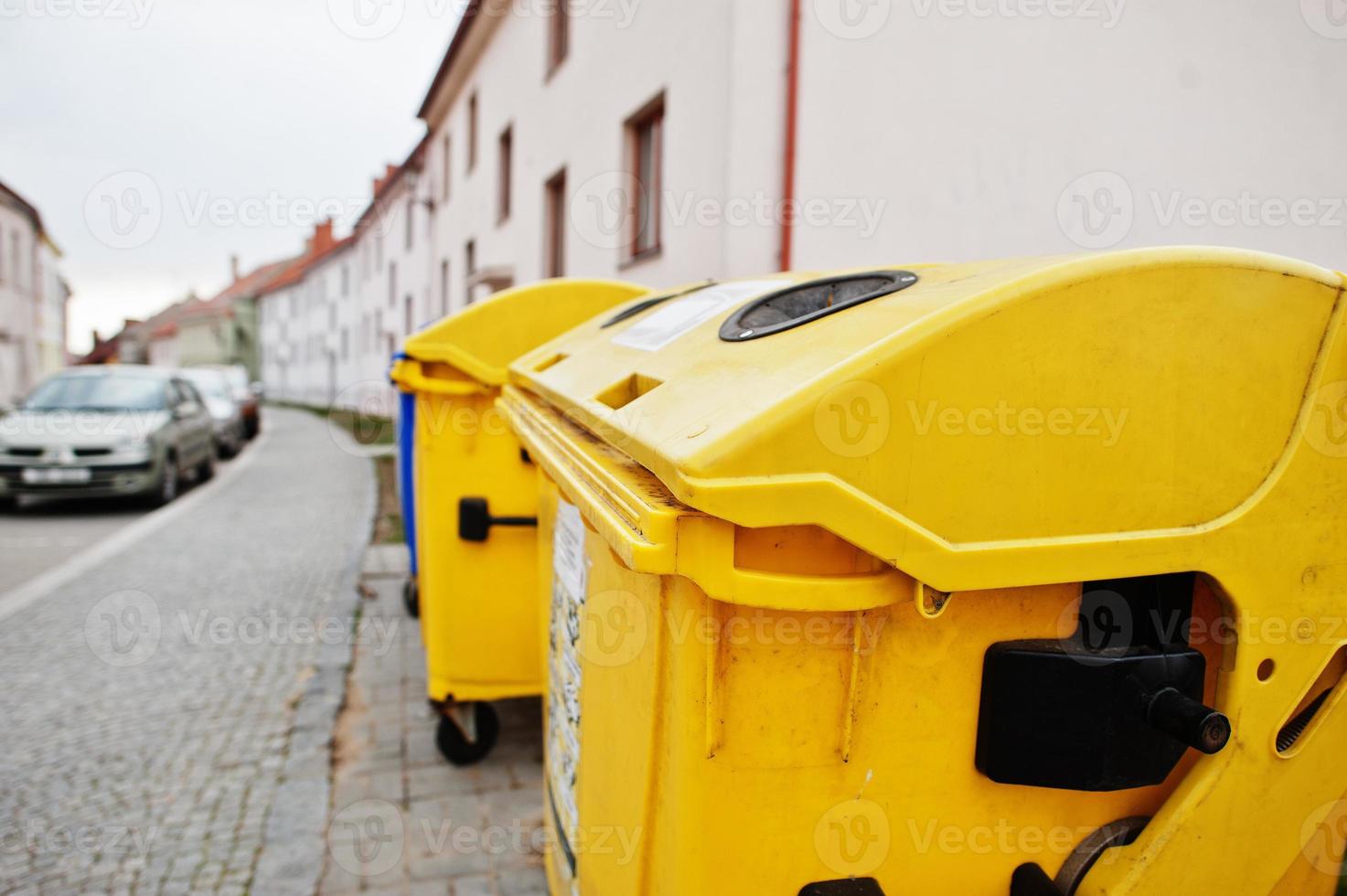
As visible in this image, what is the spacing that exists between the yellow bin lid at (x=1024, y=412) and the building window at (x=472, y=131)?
16.1 m

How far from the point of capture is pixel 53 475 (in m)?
8.88

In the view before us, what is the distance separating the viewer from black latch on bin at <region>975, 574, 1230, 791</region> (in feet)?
4.61

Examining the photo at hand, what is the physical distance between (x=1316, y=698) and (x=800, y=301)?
126cm

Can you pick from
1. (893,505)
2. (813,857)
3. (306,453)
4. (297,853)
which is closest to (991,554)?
(893,505)

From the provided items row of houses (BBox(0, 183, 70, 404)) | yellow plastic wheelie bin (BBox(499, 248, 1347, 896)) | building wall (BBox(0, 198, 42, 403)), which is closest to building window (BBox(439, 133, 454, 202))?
row of houses (BBox(0, 183, 70, 404))

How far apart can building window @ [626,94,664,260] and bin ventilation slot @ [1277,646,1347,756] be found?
6.52 meters

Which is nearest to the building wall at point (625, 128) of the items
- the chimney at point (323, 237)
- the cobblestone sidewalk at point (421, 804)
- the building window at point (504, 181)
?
the building window at point (504, 181)

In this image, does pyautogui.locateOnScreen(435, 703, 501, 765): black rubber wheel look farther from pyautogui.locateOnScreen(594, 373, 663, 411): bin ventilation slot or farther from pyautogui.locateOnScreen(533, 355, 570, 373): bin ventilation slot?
pyautogui.locateOnScreen(594, 373, 663, 411): bin ventilation slot

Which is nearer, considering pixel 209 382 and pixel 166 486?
pixel 166 486

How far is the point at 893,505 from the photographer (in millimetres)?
1277

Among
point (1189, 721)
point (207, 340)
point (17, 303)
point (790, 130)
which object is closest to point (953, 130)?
point (790, 130)

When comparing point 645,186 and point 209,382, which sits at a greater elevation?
point 645,186

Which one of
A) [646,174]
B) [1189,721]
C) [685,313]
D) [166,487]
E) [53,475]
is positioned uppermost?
[646,174]

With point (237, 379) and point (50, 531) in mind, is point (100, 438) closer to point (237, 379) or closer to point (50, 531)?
point (50, 531)
